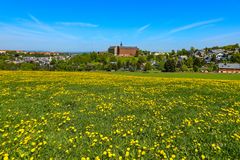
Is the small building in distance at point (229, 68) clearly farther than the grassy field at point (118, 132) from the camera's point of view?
Yes

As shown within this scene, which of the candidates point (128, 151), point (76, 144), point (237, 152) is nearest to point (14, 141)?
point (76, 144)

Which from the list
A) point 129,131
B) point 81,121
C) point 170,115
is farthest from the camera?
point 170,115

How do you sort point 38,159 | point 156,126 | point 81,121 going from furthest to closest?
point 81,121, point 156,126, point 38,159

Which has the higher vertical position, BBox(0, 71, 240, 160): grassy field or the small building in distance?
BBox(0, 71, 240, 160): grassy field

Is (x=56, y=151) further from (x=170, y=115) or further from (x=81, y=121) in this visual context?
(x=170, y=115)

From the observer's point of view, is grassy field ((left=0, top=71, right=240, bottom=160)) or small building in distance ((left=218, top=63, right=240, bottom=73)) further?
small building in distance ((left=218, top=63, right=240, bottom=73))

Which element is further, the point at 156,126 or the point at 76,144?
the point at 156,126

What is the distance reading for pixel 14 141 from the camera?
6543mm

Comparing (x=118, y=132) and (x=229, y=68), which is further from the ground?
(x=118, y=132)

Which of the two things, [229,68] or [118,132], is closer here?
[118,132]

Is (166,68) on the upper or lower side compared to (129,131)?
lower

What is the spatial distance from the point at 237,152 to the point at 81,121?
603 centimetres

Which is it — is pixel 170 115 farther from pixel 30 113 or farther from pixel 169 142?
pixel 30 113

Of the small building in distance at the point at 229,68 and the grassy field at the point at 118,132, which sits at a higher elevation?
the grassy field at the point at 118,132
